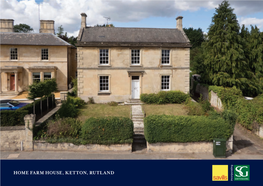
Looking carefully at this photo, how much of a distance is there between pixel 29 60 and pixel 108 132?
2167cm

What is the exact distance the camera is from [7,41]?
1123 inches

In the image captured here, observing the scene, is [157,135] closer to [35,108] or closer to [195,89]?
[35,108]

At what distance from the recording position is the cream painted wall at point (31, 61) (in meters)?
28.7

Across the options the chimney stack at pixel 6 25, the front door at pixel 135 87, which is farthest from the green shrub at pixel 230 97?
the chimney stack at pixel 6 25

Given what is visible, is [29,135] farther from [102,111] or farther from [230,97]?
[230,97]

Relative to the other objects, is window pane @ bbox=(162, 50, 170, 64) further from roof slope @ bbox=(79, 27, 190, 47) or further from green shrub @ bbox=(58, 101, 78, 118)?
green shrub @ bbox=(58, 101, 78, 118)

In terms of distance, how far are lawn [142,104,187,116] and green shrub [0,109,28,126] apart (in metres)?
10.6

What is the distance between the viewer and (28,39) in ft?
96.3

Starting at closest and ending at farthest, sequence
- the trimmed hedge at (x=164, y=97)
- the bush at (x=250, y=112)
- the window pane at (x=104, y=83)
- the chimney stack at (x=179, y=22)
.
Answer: the bush at (x=250, y=112) → the trimmed hedge at (x=164, y=97) → the window pane at (x=104, y=83) → the chimney stack at (x=179, y=22)

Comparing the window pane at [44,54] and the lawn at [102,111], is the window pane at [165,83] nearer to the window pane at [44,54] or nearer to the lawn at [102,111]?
the lawn at [102,111]

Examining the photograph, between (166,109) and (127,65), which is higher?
(127,65)

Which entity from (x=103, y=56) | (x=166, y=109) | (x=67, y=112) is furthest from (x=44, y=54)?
(x=166, y=109)

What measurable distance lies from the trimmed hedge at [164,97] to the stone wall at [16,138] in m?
13.0
